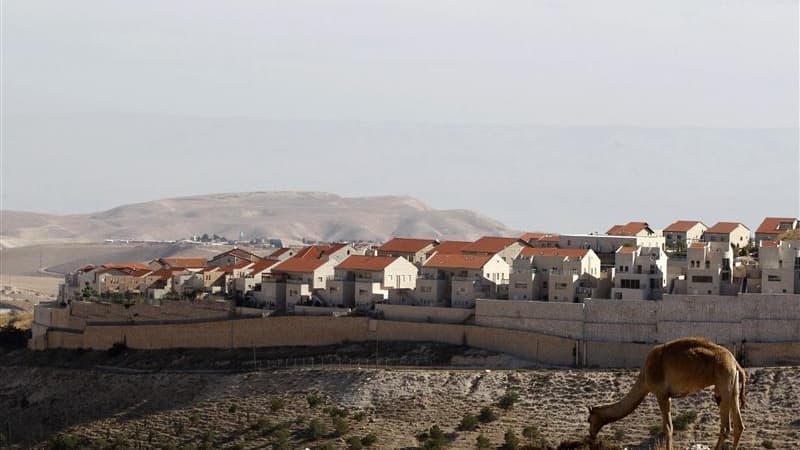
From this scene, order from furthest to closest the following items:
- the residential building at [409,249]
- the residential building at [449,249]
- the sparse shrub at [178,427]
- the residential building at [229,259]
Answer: the residential building at [229,259] < the residential building at [409,249] < the residential building at [449,249] < the sparse shrub at [178,427]

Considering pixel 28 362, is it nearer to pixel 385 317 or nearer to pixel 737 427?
pixel 385 317

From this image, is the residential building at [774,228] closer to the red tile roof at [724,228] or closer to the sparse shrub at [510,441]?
the red tile roof at [724,228]

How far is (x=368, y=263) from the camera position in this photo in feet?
230

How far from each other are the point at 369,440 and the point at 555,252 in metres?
15.5

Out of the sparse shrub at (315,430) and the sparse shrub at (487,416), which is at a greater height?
the sparse shrub at (487,416)

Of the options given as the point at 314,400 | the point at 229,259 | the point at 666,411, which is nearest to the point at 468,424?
the point at 314,400

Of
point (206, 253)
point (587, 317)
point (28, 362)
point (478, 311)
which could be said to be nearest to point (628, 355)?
point (587, 317)

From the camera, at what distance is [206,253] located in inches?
6816

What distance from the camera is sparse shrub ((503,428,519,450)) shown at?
1922 inches

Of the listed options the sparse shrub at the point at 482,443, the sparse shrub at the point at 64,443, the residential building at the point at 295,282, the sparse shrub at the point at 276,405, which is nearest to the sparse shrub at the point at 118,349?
the residential building at the point at 295,282

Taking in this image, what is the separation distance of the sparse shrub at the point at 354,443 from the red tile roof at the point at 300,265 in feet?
60.4

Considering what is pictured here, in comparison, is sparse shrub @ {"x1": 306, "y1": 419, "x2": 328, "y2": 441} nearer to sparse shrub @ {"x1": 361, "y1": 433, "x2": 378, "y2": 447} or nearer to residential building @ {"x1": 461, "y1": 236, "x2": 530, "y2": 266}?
sparse shrub @ {"x1": 361, "y1": 433, "x2": 378, "y2": 447}

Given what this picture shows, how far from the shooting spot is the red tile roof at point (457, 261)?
67062 millimetres

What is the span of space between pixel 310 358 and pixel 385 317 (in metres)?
3.48
